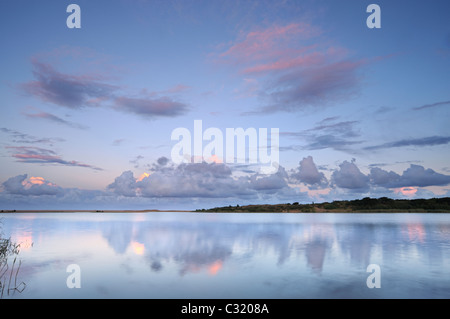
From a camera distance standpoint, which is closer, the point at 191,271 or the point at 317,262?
the point at 191,271

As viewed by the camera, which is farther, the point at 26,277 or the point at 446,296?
the point at 26,277

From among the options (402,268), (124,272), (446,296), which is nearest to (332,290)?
(446,296)

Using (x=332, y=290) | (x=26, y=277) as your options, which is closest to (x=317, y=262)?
(x=332, y=290)

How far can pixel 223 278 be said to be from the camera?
22938mm

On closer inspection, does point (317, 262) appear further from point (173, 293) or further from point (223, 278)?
point (173, 293)

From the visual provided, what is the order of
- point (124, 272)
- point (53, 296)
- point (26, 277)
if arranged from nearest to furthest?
1. point (53, 296)
2. point (26, 277)
3. point (124, 272)
